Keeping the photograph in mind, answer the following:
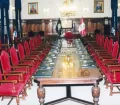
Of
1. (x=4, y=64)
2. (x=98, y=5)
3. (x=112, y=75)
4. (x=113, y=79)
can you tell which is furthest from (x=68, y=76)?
(x=98, y=5)

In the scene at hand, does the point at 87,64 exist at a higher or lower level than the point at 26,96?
higher

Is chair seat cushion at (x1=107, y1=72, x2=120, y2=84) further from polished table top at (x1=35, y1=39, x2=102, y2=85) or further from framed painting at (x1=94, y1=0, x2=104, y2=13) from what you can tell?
framed painting at (x1=94, y1=0, x2=104, y2=13)

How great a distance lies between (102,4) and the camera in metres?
22.7

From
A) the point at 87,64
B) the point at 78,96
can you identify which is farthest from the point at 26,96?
the point at 87,64

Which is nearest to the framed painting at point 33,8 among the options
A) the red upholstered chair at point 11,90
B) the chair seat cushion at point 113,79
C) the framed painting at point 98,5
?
the framed painting at point 98,5

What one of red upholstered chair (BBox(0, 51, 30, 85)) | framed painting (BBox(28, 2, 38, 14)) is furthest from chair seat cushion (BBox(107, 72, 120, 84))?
framed painting (BBox(28, 2, 38, 14))

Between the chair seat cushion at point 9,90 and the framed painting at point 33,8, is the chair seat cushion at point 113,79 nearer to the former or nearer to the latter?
the chair seat cushion at point 9,90

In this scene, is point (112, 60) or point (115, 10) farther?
point (115, 10)

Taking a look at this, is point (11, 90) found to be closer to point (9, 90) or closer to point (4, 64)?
point (9, 90)

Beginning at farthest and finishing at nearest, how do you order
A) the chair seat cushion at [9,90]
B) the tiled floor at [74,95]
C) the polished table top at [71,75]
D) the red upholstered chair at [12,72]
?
1. the tiled floor at [74,95]
2. the red upholstered chair at [12,72]
3. the chair seat cushion at [9,90]
4. the polished table top at [71,75]

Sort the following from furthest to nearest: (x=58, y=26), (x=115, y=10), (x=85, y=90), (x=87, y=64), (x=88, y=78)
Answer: (x=58, y=26) < (x=115, y=10) < (x=85, y=90) < (x=87, y=64) < (x=88, y=78)

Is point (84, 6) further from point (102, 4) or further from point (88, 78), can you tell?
point (88, 78)

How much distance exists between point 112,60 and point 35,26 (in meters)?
16.8

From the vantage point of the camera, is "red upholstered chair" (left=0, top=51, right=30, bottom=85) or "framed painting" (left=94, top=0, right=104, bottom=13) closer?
"red upholstered chair" (left=0, top=51, right=30, bottom=85)
